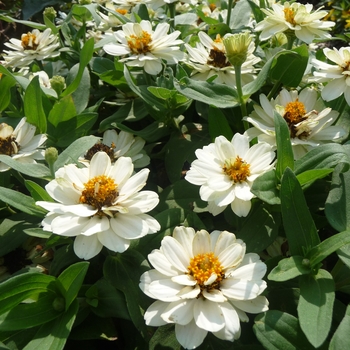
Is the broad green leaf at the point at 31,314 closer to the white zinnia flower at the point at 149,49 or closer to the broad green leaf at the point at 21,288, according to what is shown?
the broad green leaf at the point at 21,288

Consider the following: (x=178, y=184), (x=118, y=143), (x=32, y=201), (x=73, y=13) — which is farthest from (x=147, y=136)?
(x=73, y=13)

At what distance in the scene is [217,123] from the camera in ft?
3.70

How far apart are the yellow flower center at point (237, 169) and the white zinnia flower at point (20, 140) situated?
1.65ft

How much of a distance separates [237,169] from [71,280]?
0.42m

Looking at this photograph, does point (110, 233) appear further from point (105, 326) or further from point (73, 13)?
point (73, 13)

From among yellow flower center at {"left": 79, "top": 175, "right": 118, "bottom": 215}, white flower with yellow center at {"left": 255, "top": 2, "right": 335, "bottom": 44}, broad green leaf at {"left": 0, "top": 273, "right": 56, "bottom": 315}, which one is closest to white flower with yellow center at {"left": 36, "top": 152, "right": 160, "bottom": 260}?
yellow flower center at {"left": 79, "top": 175, "right": 118, "bottom": 215}

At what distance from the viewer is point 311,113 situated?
43.8 inches

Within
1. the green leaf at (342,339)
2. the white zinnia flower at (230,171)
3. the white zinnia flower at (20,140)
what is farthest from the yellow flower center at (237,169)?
the white zinnia flower at (20,140)

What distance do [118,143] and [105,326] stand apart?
51cm

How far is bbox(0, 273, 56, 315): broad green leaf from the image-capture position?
82cm

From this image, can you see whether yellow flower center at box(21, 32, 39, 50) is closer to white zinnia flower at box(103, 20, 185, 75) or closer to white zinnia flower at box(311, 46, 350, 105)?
white zinnia flower at box(103, 20, 185, 75)

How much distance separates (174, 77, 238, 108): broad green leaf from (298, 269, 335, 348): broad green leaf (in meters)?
0.47

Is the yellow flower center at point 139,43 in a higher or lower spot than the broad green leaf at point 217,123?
higher

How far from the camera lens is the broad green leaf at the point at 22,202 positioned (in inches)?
38.0
